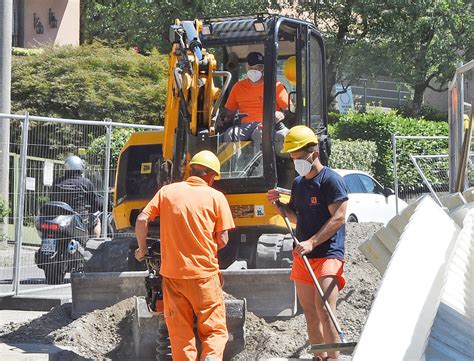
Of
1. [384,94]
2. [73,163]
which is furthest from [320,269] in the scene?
[384,94]

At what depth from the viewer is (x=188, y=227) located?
7582 mm

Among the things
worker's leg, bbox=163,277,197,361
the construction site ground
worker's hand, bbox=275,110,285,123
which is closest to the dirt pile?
the construction site ground

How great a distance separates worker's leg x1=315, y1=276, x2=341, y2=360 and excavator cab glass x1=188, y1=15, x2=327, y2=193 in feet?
7.09

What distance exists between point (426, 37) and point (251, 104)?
1888 cm

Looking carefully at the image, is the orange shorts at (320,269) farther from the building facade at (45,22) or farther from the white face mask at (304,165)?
the building facade at (45,22)

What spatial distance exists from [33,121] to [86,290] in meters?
3.00

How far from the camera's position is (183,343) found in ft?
24.5

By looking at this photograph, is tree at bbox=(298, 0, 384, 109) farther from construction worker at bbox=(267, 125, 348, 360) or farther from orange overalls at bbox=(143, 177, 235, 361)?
orange overalls at bbox=(143, 177, 235, 361)

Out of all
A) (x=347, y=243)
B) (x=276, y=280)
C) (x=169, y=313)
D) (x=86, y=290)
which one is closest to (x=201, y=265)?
(x=169, y=313)

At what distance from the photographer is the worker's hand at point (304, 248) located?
25.1 feet

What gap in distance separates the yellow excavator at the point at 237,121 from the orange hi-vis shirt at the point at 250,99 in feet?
0.37

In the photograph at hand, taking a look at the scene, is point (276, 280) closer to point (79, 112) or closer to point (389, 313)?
point (389, 313)

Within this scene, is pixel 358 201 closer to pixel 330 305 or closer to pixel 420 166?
pixel 420 166

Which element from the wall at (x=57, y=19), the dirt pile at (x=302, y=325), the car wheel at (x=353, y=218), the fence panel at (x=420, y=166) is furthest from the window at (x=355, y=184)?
the wall at (x=57, y=19)
